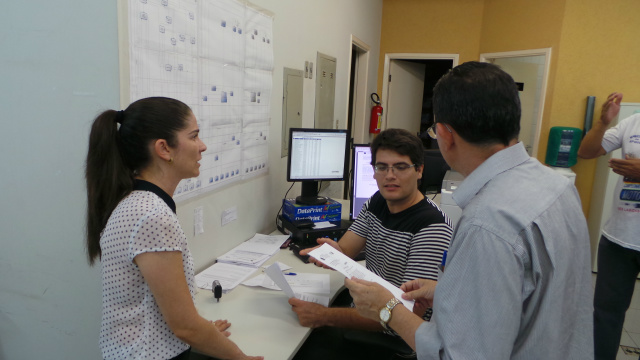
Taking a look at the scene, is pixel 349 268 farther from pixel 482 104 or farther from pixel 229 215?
pixel 229 215

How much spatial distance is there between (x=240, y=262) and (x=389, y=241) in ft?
2.51

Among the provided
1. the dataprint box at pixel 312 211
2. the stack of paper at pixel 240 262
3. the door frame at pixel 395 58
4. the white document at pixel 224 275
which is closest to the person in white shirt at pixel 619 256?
the dataprint box at pixel 312 211

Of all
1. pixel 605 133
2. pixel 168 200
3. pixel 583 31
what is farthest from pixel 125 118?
pixel 583 31

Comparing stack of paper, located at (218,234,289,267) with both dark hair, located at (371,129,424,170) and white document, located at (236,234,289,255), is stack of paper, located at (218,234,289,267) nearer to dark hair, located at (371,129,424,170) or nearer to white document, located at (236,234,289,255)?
white document, located at (236,234,289,255)

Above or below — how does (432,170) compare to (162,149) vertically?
below

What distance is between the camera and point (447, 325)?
0.85m

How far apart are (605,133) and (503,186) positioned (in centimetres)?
229

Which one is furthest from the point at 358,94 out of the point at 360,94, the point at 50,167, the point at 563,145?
the point at 50,167

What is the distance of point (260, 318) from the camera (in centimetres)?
155

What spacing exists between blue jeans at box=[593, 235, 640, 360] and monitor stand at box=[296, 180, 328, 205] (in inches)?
62.4

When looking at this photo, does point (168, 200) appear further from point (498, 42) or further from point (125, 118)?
point (498, 42)

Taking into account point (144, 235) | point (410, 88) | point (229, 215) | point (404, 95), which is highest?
point (410, 88)

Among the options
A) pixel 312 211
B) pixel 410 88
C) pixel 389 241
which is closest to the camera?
pixel 389 241

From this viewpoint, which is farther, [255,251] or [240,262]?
[255,251]
